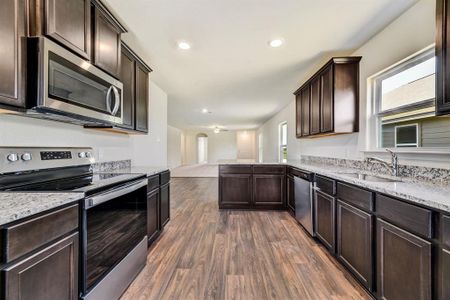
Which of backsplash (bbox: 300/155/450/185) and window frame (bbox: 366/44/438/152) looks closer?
backsplash (bbox: 300/155/450/185)

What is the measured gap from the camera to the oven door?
4.20ft

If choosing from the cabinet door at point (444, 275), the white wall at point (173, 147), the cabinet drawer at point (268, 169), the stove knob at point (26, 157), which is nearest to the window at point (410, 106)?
the cabinet door at point (444, 275)

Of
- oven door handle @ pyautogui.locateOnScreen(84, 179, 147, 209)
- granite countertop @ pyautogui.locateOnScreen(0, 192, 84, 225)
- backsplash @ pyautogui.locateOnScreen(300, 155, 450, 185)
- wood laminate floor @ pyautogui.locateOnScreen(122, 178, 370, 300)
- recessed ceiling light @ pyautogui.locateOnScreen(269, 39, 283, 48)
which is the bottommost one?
wood laminate floor @ pyautogui.locateOnScreen(122, 178, 370, 300)

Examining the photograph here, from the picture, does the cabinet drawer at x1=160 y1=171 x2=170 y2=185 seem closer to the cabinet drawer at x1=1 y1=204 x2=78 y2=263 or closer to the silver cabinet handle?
the silver cabinet handle

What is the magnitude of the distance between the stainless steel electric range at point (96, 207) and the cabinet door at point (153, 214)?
0.90 feet

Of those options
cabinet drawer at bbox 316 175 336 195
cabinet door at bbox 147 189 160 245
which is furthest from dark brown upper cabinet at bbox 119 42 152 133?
cabinet drawer at bbox 316 175 336 195

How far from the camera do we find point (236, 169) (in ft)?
13.2

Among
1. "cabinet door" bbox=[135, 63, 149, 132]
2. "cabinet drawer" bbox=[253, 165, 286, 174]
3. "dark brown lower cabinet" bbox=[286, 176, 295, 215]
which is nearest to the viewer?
"cabinet door" bbox=[135, 63, 149, 132]

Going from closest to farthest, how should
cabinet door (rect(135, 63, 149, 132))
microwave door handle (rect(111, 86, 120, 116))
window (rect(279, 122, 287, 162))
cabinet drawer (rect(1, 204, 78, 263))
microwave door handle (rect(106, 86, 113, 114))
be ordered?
1. cabinet drawer (rect(1, 204, 78, 263))
2. microwave door handle (rect(106, 86, 113, 114))
3. microwave door handle (rect(111, 86, 120, 116))
4. cabinet door (rect(135, 63, 149, 132))
5. window (rect(279, 122, 287, 162))

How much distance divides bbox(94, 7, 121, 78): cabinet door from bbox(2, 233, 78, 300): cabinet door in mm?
1405

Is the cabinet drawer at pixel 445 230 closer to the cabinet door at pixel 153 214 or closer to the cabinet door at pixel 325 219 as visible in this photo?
the cabinet door at pixel 325 219

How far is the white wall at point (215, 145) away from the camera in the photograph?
1365 cm

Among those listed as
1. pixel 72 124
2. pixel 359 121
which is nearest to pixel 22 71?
pixel 72 124

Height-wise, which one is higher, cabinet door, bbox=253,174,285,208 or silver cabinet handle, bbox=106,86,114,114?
silver cabinet handle, bbox=106,86,114,114
